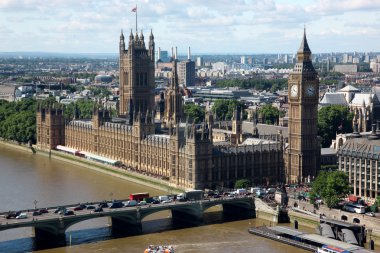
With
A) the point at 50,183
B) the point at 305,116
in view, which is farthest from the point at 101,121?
the point at 305,116

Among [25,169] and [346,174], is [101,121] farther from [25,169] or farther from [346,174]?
[346,174]

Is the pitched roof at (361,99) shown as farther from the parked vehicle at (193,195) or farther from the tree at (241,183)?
the parked vehicle at (193,195)

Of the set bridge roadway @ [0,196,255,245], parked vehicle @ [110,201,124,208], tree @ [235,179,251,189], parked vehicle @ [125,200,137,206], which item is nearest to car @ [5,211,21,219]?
bridge roadway @ [0,196,255,245]

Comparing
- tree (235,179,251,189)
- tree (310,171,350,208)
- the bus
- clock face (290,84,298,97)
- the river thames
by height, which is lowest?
the river thames

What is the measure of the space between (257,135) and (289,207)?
101 feet

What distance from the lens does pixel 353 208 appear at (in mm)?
77250

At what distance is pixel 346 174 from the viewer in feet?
274

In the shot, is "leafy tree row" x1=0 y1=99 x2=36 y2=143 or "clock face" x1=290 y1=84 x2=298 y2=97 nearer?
"clock face" x1=290 y1=84 x2=298 y2=97

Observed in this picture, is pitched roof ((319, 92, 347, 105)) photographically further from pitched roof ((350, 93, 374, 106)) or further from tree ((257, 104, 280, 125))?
tree ((257, 104, 280, 125))

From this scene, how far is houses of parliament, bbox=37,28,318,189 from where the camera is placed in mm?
91750

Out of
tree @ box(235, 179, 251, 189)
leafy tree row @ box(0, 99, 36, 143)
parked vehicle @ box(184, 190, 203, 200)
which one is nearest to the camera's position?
parked vehicle @ box(184, 190, 203, 200)

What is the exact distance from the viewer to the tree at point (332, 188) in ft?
256

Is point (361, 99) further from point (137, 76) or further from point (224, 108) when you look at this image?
point (137, 76)

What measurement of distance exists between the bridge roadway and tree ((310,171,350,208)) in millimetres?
7245
